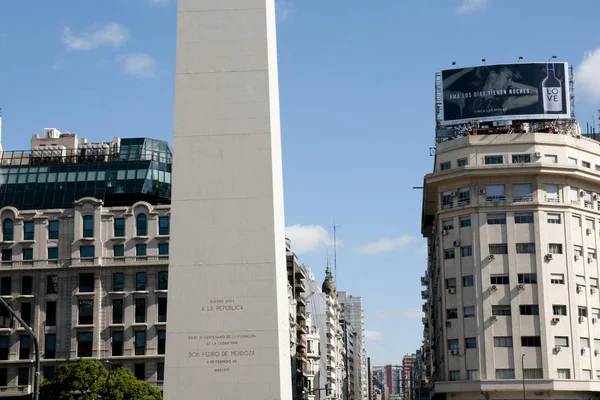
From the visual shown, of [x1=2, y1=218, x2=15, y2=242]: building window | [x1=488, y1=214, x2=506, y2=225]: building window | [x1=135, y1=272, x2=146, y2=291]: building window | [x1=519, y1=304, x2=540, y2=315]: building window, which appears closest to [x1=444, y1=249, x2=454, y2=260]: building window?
[x1=488, y1=214, x2=506, y2=225]: building window

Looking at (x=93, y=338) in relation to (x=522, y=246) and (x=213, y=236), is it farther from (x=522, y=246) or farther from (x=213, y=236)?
(x=213, y=236)

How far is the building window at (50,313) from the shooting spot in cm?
7725

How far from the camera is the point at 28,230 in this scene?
7931 cm

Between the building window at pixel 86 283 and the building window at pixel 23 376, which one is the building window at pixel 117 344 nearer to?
the building window at pixel 86 283

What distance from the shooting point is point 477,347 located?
230 ft

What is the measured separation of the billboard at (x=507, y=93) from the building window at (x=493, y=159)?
10.6 ft

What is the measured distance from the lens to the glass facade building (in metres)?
83.5

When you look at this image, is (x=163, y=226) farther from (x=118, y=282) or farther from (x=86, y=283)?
(x=86, y=283)

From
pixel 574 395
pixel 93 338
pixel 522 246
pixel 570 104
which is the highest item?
pixel 570 104

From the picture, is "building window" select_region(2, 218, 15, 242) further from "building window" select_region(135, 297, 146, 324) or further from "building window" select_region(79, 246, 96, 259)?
"building window" select_region(135, 297, 146, 324)

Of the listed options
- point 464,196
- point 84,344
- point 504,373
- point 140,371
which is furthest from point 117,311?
point 504,373

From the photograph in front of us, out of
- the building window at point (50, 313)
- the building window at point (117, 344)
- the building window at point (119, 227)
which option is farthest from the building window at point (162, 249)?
the building window at point (50, 313)

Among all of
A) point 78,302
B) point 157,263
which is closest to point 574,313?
point 157,263

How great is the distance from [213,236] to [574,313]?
42244 millimetres
